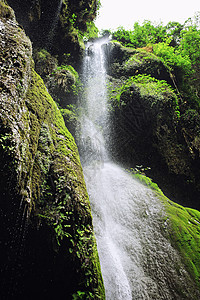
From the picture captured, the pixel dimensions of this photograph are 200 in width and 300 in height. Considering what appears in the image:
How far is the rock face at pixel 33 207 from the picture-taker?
1.79 metres

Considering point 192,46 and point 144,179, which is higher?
point 192,46

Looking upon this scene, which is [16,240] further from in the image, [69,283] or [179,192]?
[179,192]

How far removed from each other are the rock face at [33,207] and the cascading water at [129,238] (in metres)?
1.14

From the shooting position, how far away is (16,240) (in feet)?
6.10

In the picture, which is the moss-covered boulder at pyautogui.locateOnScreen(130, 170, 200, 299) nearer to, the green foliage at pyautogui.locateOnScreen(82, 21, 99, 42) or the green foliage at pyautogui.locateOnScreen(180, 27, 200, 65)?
the green foliage at pyautogui.locateOnScreen(180, 27, 200, 65)

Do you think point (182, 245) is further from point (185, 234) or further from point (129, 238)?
point (129, 238)

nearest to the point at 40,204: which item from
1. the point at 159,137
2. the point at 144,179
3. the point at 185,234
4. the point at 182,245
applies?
the point at 182,245

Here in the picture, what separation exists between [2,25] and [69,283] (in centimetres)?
414

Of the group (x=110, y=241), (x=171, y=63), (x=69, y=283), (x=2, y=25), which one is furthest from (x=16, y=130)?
(x=171, y=63)

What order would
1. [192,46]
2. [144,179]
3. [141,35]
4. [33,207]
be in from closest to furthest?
1. [33,207]
2. [144,179]
3. [192,46]
4. [141,35]

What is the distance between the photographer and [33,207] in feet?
6.89

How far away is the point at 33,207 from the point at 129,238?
2.89m

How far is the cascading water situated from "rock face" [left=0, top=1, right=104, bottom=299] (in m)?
1.14

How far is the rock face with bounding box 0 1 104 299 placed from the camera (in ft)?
5.86
